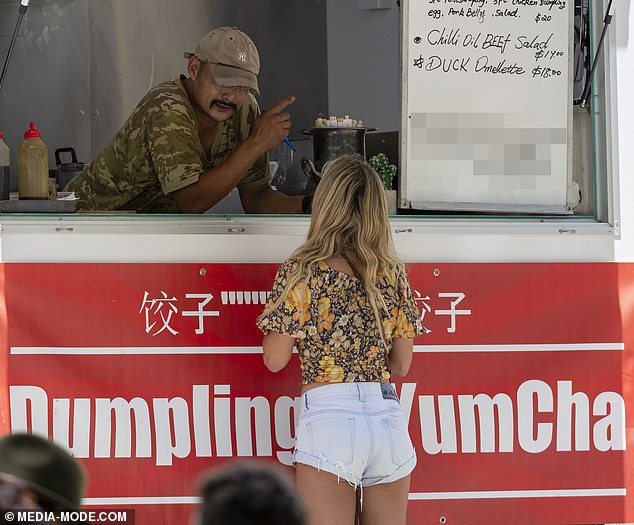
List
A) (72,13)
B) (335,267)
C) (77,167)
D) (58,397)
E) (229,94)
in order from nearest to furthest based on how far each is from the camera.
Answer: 1. (335,267)
2. (58,397)
3. (229,94)
4. (77,167)
5. (72,13)

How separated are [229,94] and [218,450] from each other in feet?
4.43

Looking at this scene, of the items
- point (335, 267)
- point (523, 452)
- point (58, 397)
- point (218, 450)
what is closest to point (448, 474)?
point (523, 452)

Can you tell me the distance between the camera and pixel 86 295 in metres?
3.42

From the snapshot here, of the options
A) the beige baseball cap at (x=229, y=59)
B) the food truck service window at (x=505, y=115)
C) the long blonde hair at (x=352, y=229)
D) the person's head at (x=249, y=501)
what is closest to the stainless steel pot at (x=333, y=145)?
the food truck service window at (x=505, y=115)

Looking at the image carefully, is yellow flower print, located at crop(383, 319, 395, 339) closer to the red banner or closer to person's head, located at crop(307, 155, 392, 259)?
person's head, located at crop(307, 155, 392, 259)

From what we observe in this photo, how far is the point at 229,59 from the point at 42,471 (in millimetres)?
2677

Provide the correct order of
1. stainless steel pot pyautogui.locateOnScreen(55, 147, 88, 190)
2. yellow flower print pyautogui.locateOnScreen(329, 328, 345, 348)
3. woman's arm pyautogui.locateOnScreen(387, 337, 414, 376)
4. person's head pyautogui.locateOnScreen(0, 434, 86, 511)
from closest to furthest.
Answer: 1. person's head pyautogui.locateOnScreen(0, 434, 86, 511)
2. yellow flower print pyautogui.locateOnScreen(329, 328, 345, 348)
3. woman's arm pyautogui.locateOnScreen(387, 337, 414, 376)
4. stainless steel pot pyautogui.locateOnScreen(55, 147, 88, 190)

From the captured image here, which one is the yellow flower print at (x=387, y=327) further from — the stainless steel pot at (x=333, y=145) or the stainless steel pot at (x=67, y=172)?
the stainless steel pot at (x=67, y=172)

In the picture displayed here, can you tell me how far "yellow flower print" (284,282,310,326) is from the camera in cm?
284

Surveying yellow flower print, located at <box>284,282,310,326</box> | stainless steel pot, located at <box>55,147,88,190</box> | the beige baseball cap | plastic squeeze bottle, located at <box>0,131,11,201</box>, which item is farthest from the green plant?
stainless steel pot, located at <box>55,147,88,190</box>

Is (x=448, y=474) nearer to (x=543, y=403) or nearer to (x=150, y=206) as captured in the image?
(x=543, y=403)

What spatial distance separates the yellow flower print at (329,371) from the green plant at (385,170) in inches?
42.4

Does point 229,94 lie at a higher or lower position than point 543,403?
higher

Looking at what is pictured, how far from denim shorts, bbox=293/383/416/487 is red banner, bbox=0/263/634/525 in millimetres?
654
